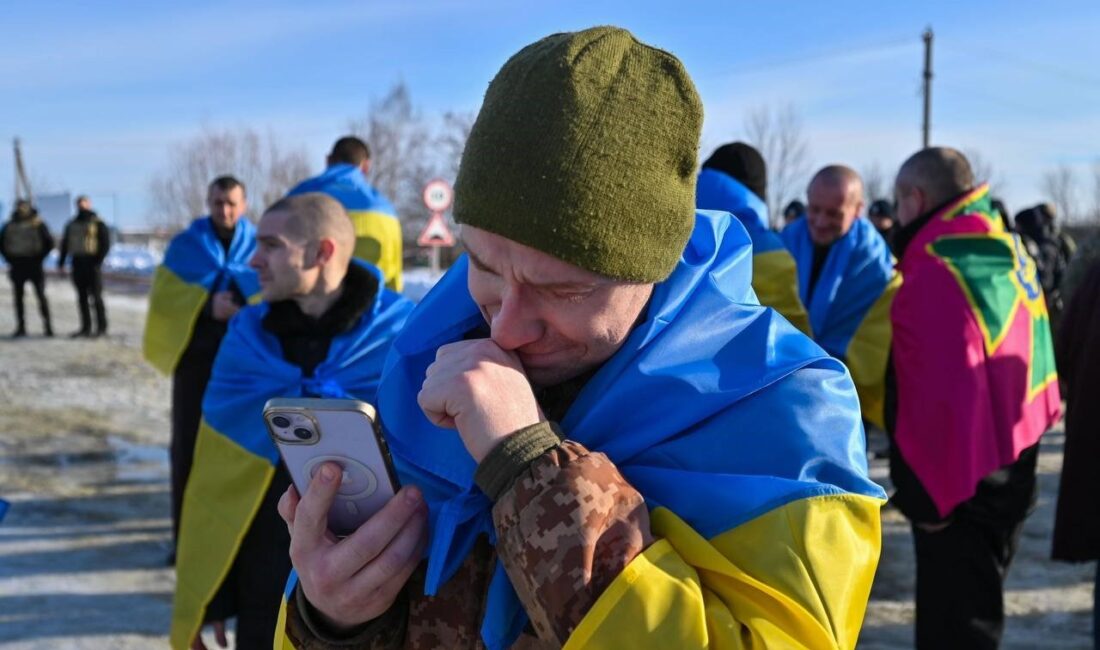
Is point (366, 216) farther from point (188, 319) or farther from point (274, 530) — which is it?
point (274, 530)

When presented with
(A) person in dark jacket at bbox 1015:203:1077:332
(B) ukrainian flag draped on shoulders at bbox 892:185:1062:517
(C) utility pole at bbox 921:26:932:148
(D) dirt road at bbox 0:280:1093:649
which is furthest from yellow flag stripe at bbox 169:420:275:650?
(C) utility pole at bbox 921:26:932:148

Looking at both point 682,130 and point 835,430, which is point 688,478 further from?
point 682,130

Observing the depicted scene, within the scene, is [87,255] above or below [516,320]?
below

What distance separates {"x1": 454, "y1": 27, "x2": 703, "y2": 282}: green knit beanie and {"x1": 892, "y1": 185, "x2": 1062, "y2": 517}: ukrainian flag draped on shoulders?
3.05 metres

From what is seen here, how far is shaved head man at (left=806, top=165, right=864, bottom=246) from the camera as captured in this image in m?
5.59

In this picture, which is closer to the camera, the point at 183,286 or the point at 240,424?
the point at 240,424

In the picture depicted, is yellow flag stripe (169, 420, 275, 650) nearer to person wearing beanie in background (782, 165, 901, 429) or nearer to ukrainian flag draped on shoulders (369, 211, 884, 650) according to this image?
ukrainian flag draped on shoulders (369, 211, 884, 650)

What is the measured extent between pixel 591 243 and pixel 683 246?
0.19 m

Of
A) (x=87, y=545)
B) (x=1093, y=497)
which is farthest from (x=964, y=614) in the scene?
(x=87, y=545)

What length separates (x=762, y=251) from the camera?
15.0 feet

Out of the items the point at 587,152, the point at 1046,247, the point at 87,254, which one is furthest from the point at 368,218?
the point at 87,254

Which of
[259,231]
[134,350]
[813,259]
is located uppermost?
[259,231]

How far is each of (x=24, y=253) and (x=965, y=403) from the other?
1497 centimetres

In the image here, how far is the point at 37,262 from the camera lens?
15562 mm
